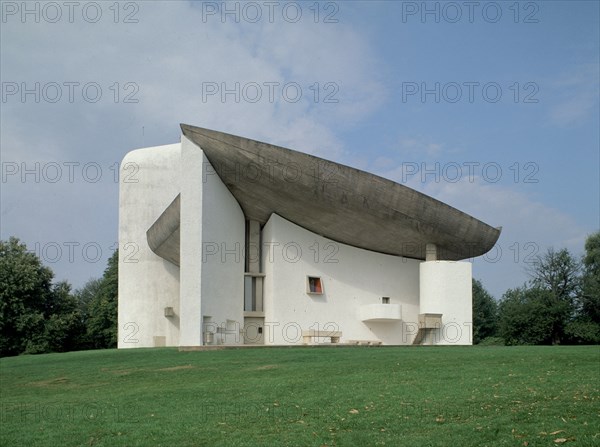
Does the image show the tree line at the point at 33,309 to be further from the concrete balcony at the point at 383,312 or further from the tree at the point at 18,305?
the concrete balcony at the point at 383,312

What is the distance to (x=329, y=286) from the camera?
29.5 m

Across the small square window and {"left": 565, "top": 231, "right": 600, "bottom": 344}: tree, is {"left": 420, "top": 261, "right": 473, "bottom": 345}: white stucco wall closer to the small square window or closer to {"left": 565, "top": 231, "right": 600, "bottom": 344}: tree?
the small square window

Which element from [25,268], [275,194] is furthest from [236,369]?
[25,268]

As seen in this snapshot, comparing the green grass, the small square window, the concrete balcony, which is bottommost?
the green grass

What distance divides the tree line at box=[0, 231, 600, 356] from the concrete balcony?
16.0 m

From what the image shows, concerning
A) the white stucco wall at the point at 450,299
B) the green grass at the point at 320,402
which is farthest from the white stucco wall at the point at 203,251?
the white stucco wall at the point at 450,299

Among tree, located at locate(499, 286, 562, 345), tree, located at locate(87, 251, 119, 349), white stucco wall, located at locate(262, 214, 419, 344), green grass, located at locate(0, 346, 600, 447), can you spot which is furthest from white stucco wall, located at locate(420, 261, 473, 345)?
tree, located at locate(87, 251, 119, 349)

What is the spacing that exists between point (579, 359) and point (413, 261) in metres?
14.4

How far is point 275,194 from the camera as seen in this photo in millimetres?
26906

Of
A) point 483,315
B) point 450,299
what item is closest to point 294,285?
point 450,299

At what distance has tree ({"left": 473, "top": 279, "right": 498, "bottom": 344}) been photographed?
188ft

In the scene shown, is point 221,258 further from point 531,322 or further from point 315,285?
point 531,322

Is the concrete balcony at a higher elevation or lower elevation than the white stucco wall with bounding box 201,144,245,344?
lower

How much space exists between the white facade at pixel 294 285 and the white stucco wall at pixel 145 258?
6.52 m
